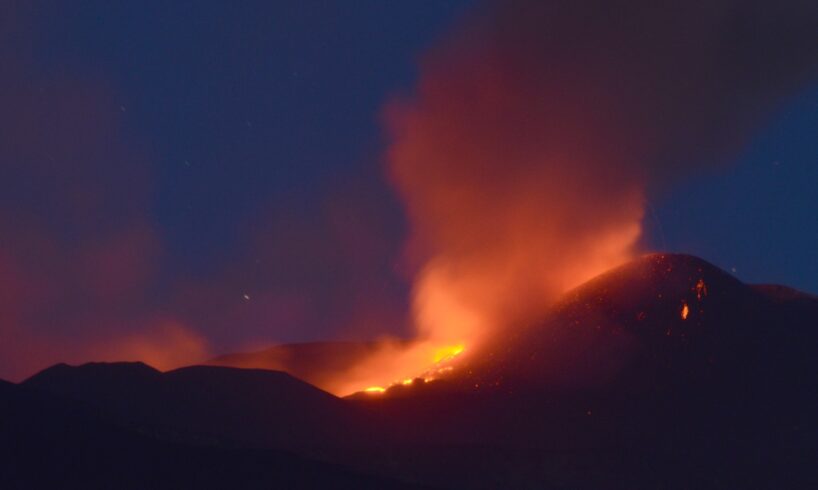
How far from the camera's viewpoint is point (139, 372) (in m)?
21.7

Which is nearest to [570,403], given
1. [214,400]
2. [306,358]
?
[214,400]

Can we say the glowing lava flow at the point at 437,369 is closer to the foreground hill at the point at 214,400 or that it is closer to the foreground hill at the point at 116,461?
the foreground hill at the point at 214,400

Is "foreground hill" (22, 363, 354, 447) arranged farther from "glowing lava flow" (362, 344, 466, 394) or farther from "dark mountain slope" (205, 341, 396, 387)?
"dark mountain slope" (205, 341, 396, 387)

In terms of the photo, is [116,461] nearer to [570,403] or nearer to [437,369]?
[570,403]

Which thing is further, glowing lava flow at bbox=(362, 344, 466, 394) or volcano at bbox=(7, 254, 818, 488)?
glowing lava flow at bbox=(362, 344, 466, 394)

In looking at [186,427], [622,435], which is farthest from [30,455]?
[622,435]

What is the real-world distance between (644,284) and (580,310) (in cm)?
242

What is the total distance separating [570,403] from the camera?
24.1 m

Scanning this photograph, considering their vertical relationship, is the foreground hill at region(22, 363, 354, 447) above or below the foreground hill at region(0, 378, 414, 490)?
above

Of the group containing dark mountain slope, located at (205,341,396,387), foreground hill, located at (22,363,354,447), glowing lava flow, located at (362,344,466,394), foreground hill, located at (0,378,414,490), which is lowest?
foreground hill, located at (0,378,414,490)

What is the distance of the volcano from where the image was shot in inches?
752

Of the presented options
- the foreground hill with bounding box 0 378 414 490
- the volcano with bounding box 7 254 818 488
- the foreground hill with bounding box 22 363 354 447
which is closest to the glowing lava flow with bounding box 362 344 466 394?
the volcano with bounding box 7 254 818 488

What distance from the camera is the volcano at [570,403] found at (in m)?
19.1

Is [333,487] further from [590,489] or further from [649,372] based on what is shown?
[649,372]
